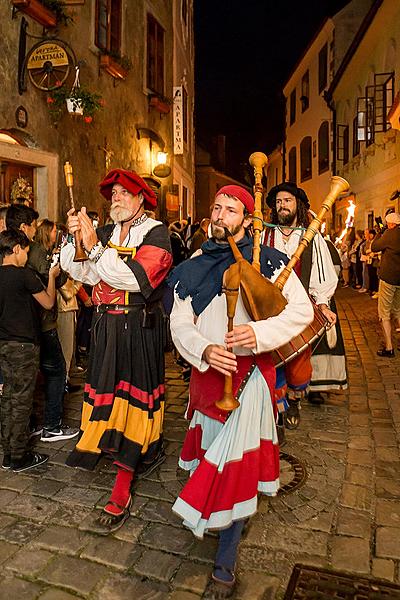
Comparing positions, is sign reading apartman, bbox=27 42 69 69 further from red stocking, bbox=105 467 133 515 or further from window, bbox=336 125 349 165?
window, bbox=336 125 349 165

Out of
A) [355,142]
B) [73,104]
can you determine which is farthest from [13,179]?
[355,142]

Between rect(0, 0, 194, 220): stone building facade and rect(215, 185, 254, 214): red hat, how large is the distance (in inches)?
203

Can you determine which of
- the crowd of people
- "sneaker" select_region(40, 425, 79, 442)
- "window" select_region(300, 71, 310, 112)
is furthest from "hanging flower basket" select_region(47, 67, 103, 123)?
"window" select_region(300, 71, 310, 112)

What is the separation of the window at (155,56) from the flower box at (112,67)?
8.16ft

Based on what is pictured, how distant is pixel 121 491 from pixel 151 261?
4.80 feet

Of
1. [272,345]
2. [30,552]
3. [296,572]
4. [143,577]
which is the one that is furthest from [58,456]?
[272,345]

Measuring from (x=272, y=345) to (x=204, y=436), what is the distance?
25.0 inches

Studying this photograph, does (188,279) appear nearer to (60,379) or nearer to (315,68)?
(60,379)

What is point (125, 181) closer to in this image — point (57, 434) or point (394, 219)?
point (57, 434)

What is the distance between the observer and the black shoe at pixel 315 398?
18.3 ft

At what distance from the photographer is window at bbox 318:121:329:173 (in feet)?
88.1

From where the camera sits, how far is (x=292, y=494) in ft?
11.8

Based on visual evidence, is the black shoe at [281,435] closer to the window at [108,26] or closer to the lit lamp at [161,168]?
the window at [108,26]

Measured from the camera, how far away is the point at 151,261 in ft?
11.2
